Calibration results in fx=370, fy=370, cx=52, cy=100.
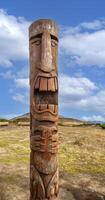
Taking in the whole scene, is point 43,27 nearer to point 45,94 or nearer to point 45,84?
point 45,84

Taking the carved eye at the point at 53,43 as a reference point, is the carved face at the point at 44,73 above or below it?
below

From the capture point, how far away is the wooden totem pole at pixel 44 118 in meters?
9.08

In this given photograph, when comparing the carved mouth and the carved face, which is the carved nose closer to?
the carved face

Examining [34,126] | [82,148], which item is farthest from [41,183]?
[82,148]

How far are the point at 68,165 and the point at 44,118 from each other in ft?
22.0

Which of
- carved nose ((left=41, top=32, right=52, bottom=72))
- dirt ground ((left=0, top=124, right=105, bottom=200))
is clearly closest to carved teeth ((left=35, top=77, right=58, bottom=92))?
carved nose ((left=41, top=32, right=52, bottom=72))

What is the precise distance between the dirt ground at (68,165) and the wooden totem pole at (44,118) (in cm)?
268

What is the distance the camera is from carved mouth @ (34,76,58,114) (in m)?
9.11

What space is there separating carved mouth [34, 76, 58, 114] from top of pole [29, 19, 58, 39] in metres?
1.22

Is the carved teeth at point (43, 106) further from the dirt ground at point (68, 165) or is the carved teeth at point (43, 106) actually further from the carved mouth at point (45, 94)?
the dirt ground at point (68, 165)

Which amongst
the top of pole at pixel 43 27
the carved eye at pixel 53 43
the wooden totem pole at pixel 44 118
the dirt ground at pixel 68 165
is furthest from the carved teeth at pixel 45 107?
the dirt ground at pixel 68 165

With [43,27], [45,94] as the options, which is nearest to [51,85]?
[45,94]

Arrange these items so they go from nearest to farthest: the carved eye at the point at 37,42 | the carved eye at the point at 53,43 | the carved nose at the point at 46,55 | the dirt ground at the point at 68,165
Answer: the carved nose at the point at 46,55
the carved eye at the point at 37,42
the carved eye at the point at 53,43
the dirt ground at the point at 68,165

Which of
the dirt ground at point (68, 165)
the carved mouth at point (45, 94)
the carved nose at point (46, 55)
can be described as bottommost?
the dirt ground at point (68, 165)
